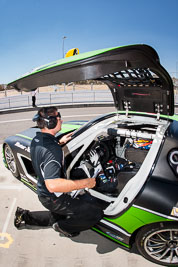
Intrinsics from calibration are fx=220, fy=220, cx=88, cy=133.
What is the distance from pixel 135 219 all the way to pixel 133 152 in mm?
1305

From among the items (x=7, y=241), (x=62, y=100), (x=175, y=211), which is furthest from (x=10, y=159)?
(x=62, y=100)

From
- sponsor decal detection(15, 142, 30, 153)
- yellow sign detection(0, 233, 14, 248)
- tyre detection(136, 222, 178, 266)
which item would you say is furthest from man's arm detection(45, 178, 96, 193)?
sponsor decal detection(15, 142, 30, 153)

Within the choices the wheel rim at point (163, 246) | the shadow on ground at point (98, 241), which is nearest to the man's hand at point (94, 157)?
the shadow on ground at point (98, 241)

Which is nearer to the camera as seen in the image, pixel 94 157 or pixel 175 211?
pixel 175 211

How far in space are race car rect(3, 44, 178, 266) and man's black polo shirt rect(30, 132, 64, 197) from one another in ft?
2.03

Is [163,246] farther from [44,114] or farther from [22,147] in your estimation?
[22,147]

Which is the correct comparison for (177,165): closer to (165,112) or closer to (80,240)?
(165,112)

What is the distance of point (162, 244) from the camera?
258 cm

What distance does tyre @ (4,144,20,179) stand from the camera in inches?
170

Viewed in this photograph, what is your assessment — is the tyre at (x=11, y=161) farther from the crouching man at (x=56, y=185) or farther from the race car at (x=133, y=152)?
the crouching man at (x=56, y=185)

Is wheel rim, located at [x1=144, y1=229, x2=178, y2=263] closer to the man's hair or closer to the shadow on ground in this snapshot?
the shadow on ground

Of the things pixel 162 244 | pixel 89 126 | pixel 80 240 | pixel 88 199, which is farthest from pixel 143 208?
pixel 89 126

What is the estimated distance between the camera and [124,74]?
9.16 feet

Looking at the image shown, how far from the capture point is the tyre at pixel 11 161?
432 cm
